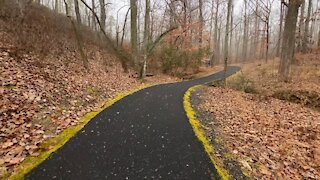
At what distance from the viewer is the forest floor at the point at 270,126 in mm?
5086

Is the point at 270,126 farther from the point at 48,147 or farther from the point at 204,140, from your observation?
the point at 48,147

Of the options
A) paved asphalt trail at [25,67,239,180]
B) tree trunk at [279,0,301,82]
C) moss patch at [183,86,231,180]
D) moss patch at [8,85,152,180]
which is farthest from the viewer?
tree trunk at [279,0,301,82]

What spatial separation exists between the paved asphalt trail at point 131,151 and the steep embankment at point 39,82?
0.70m

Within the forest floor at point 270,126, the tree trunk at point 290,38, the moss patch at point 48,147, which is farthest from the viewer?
the tree trunk at point 290,38

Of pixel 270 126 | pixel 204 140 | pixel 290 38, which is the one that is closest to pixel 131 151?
pixel 204 140

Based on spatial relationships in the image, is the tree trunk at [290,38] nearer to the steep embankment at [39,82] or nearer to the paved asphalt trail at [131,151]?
the steep embankment at [39,82]

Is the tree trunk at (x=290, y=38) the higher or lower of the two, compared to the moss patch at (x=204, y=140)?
higher

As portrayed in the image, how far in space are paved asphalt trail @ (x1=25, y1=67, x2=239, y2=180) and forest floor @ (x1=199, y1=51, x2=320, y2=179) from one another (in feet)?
3.18

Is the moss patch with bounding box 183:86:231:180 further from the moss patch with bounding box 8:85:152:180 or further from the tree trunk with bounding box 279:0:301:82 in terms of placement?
the tree trunk with bounding box 279:0:301:82

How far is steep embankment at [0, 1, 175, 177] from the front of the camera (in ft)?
16.8

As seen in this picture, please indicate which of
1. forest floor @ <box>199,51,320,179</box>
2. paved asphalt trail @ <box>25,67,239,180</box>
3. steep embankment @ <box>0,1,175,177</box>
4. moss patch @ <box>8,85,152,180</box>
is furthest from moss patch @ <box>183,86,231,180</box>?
steep embankment @ <box>0,1,175,177</box>

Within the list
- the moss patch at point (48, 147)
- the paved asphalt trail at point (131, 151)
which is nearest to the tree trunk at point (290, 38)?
the paved asphalt trail at point (131, 151)

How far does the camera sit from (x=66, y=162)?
4336 millimetres

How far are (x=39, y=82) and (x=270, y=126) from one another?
7696 mm
